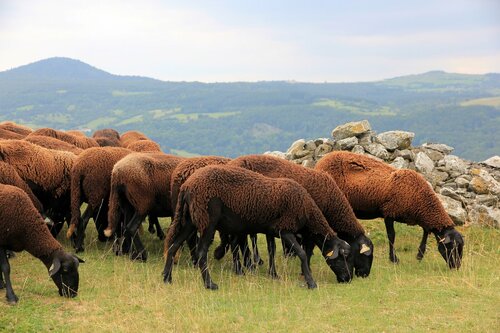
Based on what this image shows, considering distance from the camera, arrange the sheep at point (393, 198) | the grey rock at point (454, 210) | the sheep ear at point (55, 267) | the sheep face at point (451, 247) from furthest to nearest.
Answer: the grey rock at point (454, 210)
the sheep at point (393, 198)
the sheep face at point (451, 247)
the sheep ear at point (55, 267)

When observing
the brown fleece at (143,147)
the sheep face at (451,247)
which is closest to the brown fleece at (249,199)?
the sheep face at (451,247)

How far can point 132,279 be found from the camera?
10.8 metres

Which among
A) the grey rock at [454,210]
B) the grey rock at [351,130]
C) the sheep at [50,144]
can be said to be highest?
the sheep at [50,144]

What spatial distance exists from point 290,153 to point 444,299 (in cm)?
1117

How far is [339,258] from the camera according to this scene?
36.8 ft

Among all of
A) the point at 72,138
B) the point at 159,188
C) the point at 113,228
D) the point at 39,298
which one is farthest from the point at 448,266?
the point at 72,138

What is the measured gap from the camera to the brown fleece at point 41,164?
12998mm

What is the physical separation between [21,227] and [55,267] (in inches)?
34.1

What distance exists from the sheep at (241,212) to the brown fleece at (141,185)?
1884 millimetres

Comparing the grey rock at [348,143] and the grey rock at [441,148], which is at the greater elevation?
the grey rock at [348,143]

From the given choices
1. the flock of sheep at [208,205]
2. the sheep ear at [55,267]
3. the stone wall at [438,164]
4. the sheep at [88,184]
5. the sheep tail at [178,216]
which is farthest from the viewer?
the stone wall at [438,164]

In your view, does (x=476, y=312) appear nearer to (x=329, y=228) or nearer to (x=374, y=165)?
(x=329, y=228)

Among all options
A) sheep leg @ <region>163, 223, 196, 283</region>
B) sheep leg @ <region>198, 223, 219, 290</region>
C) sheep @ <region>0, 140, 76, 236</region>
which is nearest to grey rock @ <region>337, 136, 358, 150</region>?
sheep @ <region>0, 140, 76, 236</region>

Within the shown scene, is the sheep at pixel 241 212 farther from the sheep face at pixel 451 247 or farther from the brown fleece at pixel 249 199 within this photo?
the sheep face at pixel 451 247
